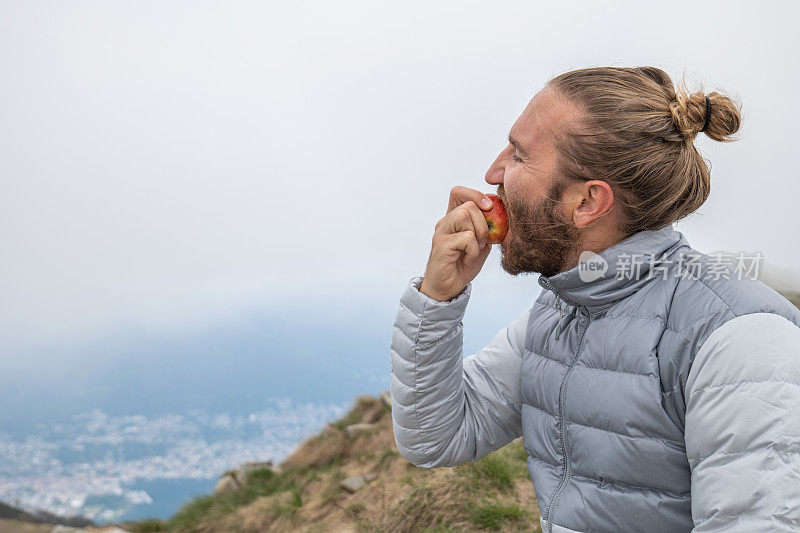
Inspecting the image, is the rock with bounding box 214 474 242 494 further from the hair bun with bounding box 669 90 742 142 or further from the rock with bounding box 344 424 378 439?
the hair bun with bounding box 669 90 742 142

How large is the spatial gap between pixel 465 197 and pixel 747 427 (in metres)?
1.10

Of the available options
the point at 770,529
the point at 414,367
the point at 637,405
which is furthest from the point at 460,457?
the point at 770,529

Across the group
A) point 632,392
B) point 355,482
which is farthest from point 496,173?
point 355,482

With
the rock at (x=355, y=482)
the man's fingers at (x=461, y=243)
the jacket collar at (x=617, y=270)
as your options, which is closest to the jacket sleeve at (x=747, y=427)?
the jacket collar at (x=617, y=270)

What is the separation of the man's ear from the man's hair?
3 cm

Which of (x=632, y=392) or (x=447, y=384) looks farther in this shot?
(x=447, y=384)

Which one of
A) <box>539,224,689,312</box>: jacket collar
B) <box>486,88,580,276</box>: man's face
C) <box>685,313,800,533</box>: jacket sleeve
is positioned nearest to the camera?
<box>685,313,800,533</box>: jacket sleeve

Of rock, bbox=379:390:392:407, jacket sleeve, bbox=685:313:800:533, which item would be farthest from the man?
rock, bbox=379:390:392:407

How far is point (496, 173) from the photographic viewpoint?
2.13m

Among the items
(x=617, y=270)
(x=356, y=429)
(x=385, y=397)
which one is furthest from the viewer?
(x=385, y=397)

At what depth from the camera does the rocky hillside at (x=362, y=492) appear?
419 cm

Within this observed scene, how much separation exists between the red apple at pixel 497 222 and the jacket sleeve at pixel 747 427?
0.74 m

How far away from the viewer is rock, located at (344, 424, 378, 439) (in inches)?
268

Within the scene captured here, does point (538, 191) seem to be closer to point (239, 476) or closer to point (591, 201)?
point (591, 201)
